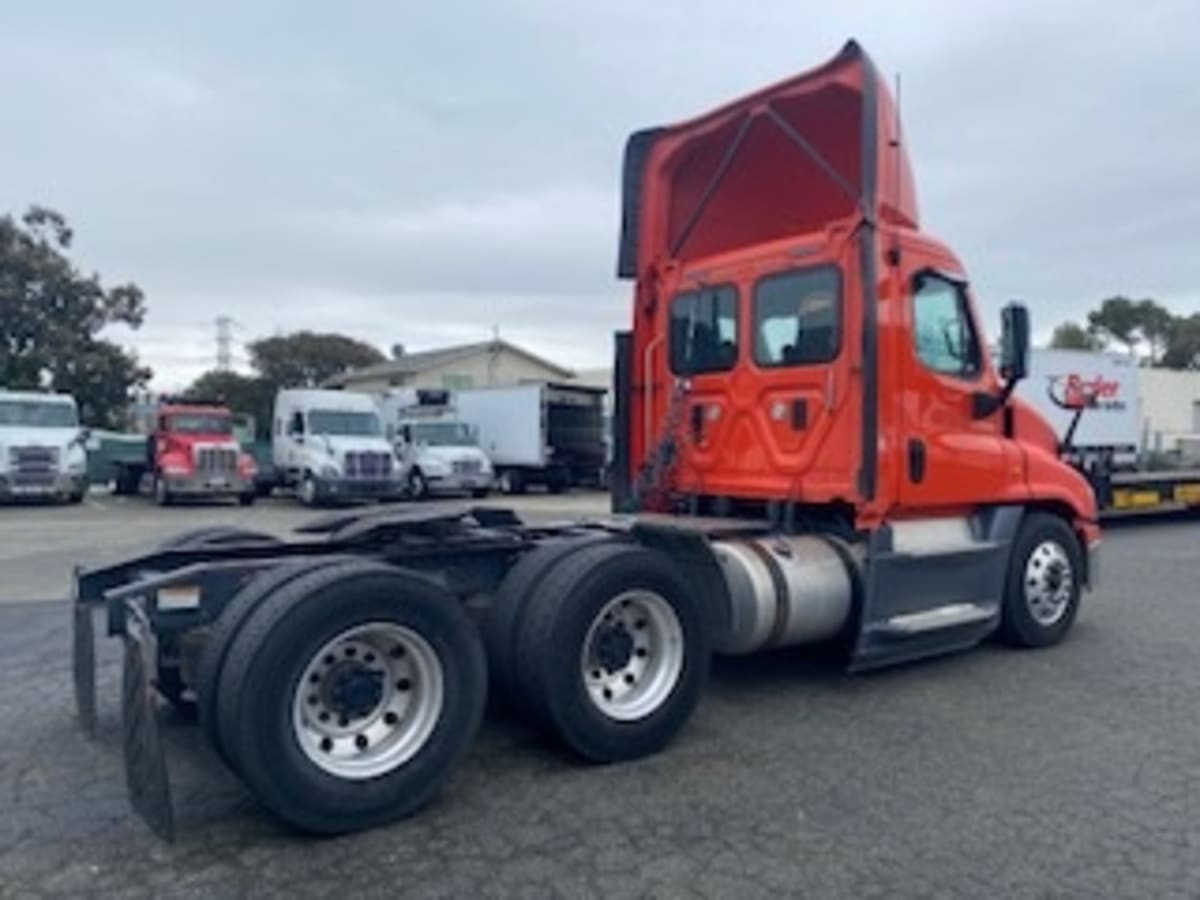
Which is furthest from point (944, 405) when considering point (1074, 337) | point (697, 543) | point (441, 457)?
point (1074, 337)

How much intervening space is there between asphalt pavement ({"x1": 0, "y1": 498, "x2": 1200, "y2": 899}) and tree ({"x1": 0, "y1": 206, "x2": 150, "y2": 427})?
3287 cm

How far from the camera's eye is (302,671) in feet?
12.4

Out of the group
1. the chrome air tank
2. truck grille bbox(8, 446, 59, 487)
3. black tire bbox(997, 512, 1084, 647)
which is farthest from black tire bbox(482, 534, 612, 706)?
truck grille bbox(8, 446, 59, 487)

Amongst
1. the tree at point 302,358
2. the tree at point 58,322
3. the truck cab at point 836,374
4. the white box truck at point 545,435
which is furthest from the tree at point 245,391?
the truck cab at point 836,374

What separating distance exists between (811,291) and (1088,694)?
3003 mm

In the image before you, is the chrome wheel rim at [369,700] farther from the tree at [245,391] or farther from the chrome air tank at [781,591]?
the tree at [245,391]

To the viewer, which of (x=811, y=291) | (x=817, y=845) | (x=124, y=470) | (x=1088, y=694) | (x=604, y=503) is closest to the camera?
(x=817, y=845)

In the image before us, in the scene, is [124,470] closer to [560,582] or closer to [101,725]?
[101,725]

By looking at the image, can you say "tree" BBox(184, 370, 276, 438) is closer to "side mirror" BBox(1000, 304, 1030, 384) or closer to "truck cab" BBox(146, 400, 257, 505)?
"truck cab" BBox(146, 400, 257, 505)

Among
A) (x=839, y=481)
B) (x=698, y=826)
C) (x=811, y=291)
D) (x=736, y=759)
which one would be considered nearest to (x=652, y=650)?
(x=736, y=759)

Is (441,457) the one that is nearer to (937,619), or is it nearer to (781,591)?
(937,619)

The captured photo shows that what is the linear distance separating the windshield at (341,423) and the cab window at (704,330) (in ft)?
59.3

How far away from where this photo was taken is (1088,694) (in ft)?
19.2

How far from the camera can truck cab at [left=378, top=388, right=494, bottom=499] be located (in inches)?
Answer: 1016
